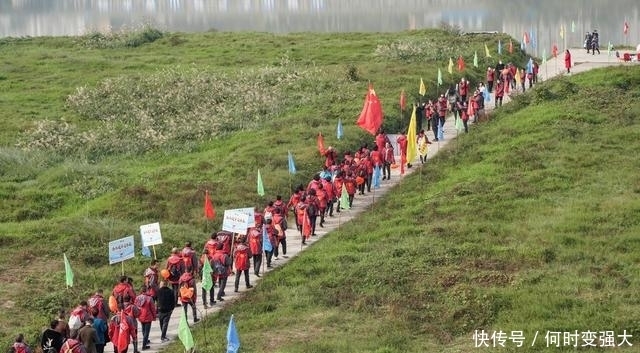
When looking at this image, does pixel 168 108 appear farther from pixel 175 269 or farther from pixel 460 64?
pixel 175 269

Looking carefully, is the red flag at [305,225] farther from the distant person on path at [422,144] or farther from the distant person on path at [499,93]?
the distant person on path at [499,93]

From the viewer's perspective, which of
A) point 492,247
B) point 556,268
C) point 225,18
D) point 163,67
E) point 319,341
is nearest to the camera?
point 319,341

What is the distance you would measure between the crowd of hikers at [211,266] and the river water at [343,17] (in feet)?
103

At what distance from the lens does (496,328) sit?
19562 mm

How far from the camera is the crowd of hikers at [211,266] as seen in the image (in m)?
18.6

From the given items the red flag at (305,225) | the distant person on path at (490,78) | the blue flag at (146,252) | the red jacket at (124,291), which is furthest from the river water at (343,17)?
the red jacket at (124,291)

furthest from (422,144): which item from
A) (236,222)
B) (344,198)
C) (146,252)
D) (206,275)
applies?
(206,275)

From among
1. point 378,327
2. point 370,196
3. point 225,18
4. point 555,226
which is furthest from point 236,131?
point 225,18

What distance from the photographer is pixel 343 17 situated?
111562mm

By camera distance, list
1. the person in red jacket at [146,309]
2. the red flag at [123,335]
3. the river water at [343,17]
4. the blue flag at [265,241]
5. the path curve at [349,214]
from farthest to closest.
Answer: the river water at [343,17] < the blue flag at [265,241] < the path curve at [349,214] < the person in red jacket at [146,309] < the red flag at [123,335]

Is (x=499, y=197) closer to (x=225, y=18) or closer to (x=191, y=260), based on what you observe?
(x=191, y=260)

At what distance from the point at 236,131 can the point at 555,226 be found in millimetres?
18856

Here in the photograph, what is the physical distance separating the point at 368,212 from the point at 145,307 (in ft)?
36.3

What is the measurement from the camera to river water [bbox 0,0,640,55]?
84000 mm
